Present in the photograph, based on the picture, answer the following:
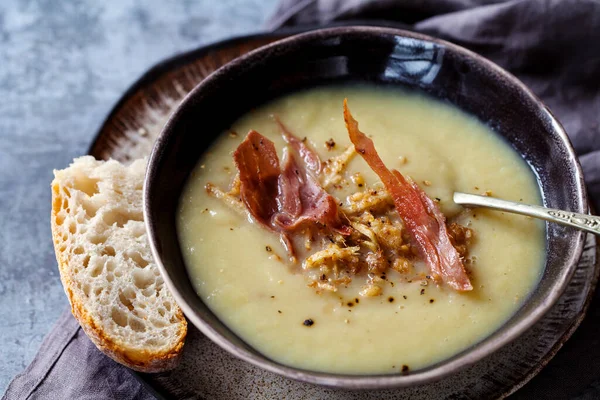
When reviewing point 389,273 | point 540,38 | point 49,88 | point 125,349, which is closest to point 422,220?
point 389,273

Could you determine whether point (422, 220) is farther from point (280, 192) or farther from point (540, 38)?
point (540, 38)

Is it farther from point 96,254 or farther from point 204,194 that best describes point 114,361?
point 204,194

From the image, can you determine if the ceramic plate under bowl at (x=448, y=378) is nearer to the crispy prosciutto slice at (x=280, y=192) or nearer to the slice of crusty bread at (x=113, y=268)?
the slice of crusty bread at (x=113, y=268)

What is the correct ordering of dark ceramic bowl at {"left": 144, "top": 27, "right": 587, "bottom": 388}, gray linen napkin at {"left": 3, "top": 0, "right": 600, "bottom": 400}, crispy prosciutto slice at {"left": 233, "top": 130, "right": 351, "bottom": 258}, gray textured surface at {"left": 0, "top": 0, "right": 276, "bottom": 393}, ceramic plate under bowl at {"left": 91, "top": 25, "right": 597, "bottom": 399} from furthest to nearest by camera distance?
1. gray linen napkin at {"left": 3, "top": 0, "right": 600, "bottom": 400}
2. gray textured surface at {"left": 0, "top": 0, "right": 276, "bottom": 393}
3. crispy prosciutto slice at {"left": 233, "top": 130, "right": 351, "bottom": 258}
4. ceramic plate under bowl at {"left": 91, "top": 25, "right": 597, "bottom": 399}
5. dark ceramic bowl at {"left": 144, "top": 27, "right": 587, "bottom": 388}

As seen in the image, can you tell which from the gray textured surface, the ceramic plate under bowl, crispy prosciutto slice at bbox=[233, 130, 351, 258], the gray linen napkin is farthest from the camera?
the gray linen napkin

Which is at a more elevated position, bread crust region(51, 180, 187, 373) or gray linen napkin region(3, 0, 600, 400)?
gray linen napkin region(3, 0, 600, 400)

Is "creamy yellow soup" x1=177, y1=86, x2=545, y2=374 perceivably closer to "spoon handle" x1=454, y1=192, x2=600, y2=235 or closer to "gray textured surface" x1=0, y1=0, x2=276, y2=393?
"spoon handle" x1=454, y1=192, x2=600, y2=235

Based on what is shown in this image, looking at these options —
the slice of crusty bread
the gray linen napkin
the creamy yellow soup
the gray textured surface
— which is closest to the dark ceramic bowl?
the creamy yellow soup
